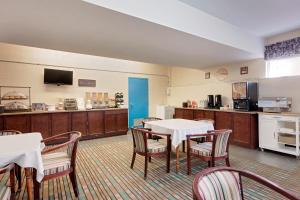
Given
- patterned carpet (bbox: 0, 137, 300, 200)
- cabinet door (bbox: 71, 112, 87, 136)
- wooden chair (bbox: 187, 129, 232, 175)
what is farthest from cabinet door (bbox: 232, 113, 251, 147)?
cabinet door (bbox: 71, 112, 87, 136)

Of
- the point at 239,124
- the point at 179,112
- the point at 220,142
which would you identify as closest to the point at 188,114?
the point at 179,112

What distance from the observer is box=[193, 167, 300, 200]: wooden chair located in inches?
46.2

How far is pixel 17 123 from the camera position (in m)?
4.40

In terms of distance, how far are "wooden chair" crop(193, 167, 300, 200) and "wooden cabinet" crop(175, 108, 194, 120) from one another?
4.70 m

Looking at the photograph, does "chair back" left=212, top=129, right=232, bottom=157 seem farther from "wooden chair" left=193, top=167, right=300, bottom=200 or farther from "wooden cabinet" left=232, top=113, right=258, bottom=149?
"wooden cabinet" left=232, top=113, right=258, bottom=149

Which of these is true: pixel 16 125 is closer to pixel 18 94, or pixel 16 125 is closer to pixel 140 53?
pixel 18 94

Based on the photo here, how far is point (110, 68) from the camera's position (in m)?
6.46

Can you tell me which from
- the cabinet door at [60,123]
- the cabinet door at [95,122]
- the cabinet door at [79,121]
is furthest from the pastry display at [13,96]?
the cabinet door at [95,122]

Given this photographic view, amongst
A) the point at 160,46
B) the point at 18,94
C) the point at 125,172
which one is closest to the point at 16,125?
the point at 18,94

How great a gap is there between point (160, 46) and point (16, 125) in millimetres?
3969

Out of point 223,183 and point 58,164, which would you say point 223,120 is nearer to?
point 223,183

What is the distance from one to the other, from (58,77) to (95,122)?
173 centimetres

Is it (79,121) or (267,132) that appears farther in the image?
(79,121)

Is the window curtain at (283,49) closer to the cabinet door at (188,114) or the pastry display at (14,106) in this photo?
the cabinet door at (188,114)
